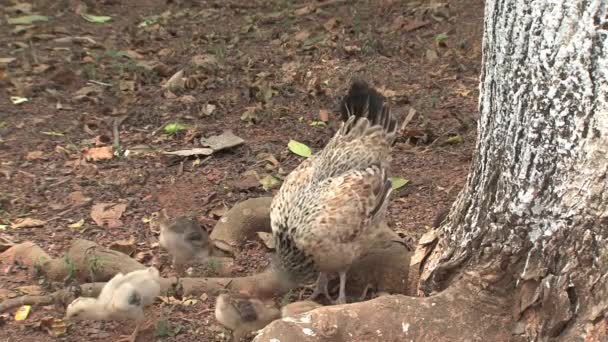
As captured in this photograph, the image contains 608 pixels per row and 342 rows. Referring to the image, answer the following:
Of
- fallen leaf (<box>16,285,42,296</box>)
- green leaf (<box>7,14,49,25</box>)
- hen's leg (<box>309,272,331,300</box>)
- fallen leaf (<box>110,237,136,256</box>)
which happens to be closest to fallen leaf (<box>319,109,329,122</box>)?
hen's leg (<box>309,272,331,300</box>)

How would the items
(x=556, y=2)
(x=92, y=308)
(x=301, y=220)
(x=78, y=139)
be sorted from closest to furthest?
(x=556, y=2), (x=92, y=308), (x=301, y=220), (x=78, y=139)

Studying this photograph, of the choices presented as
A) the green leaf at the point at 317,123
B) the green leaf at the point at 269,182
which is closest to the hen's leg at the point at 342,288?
the green leaf at the point at 269,182

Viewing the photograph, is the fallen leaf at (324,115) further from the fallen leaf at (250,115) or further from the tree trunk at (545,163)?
the tree trunk at (545,163)

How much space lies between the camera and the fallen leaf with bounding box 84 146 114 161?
6.65m

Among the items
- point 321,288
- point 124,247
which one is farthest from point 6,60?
point 321,288

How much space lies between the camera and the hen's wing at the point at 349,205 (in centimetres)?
484

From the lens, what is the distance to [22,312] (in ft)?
15.2

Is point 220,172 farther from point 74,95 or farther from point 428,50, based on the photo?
point 428,50

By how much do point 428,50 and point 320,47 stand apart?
109 centimetres

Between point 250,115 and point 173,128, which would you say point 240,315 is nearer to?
point 173,128

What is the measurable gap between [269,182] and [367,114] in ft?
3.34

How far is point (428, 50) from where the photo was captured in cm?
834

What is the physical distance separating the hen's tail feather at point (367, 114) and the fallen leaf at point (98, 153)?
2.11 m

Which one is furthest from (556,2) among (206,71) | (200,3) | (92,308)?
(200,3)
